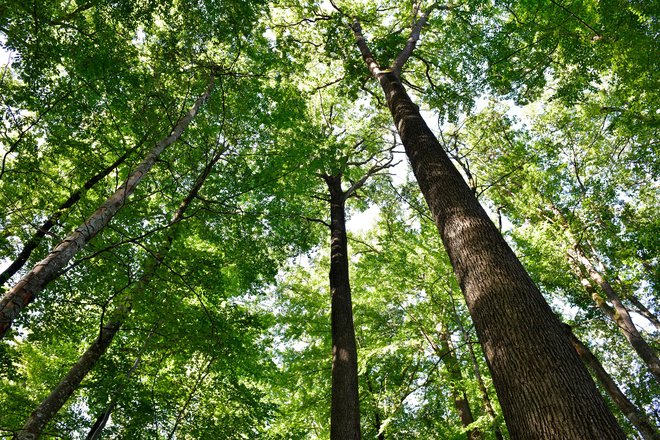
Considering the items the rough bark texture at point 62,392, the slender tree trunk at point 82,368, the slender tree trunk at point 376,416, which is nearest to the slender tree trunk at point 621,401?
the slender tree trunk at point 376,416

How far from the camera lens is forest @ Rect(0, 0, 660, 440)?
390 centimetres

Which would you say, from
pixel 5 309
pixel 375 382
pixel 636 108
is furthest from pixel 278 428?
pixel 636 108

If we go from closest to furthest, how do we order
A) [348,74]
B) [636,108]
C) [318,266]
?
1. [636,108]
2. [348,74]
3. [318,266]

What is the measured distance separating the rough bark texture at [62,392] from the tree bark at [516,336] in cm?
430

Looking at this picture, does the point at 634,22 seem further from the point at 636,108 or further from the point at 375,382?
the point at 375,382

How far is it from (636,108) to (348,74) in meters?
6.31

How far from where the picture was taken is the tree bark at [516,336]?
6.47 ft

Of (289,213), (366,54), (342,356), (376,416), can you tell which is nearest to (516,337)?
(342,356)

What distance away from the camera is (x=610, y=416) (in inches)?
77.1

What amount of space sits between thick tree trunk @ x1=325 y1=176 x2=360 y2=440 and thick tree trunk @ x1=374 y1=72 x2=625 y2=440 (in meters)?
4.12

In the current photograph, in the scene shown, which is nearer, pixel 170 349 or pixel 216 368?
pixel 170 349

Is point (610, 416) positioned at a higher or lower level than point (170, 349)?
lower

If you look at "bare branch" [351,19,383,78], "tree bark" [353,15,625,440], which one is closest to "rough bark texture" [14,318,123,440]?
"tree bark" [353,15,625,440]

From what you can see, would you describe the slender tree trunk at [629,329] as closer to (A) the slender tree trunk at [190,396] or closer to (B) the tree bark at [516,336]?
(B) the tree bark at [516,336]
